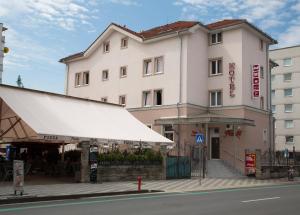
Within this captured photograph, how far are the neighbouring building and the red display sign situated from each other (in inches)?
1491

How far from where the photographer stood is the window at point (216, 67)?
126 feet

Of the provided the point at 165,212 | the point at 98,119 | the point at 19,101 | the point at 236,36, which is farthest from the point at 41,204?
the point at 236,36

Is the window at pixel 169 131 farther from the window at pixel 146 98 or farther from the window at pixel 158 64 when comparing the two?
the window at pixel 158 64

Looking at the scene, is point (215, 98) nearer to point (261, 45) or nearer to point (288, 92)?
point (261, 45)

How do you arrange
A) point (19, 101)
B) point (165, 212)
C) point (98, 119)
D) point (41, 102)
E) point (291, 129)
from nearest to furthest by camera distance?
point (165, 212), point (19, 101), point (41, 102), point (98, 119), point (291, 129)

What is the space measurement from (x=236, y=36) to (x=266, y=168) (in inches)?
456

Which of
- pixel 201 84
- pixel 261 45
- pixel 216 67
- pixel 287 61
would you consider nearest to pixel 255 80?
pixel 216 67

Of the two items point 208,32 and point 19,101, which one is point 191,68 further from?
point 19,101

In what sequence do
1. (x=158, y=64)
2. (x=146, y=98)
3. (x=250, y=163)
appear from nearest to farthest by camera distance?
(x=250, y=163) → (x=158, y=64) → (x=146, y=98)

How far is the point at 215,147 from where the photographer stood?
36875mm

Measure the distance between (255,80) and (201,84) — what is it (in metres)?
4.44

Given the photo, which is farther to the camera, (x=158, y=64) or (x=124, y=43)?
(x=124, y=43)

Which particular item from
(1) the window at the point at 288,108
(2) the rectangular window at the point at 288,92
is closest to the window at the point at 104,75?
(1) the window at the point at 288,108

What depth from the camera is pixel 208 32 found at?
39062mm
